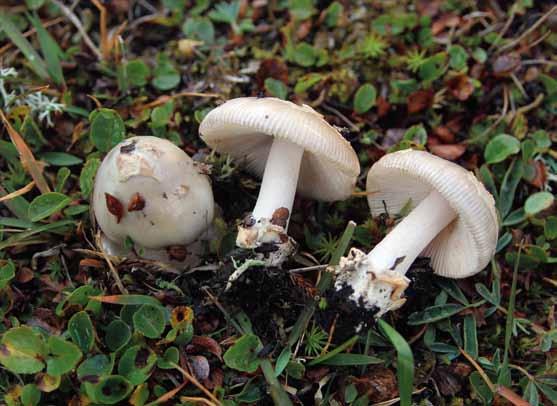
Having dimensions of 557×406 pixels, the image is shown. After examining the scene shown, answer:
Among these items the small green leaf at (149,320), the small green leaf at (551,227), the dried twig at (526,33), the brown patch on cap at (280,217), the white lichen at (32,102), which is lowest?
the small green leaf at (149,320)

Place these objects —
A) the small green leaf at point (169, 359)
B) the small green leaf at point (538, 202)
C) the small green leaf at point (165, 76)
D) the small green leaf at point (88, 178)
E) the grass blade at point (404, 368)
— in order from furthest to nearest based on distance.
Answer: the small green leaf at point (165, 76) → the small green leaf at point (538, 202) → the small green leaf at point (88, 178) → the small green leaf at point (169, 359) → the grass blade at point (404, 368)

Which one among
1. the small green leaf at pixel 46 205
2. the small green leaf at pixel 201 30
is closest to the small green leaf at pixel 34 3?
the small green leaf at pixel 201 30

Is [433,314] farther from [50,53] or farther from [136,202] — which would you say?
[50,53]

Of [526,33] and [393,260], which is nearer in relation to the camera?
[393,260]

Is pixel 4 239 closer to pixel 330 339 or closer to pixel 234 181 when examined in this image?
pixel 234 181

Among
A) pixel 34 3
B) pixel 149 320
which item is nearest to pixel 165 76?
pixel 34 3

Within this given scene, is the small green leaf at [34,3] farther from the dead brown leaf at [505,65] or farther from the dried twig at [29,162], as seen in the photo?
the dead brown leaf at [505,65]

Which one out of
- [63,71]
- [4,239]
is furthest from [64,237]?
[63,71]
